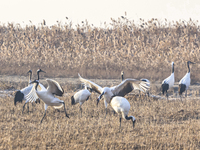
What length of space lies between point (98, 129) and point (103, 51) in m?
12.6

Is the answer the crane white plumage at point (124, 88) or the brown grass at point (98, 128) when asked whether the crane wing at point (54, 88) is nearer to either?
the brown grass at point (98, 128)

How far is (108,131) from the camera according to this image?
5.70 meters

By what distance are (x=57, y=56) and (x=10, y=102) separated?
8006mm

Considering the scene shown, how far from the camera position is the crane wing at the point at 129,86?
6879mm

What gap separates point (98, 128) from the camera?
19.4ft

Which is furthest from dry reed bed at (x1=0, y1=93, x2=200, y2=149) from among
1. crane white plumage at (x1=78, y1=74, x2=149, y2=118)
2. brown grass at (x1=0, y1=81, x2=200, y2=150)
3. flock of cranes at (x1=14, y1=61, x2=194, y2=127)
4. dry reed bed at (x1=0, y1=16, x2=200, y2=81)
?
dry reed bed at (x1=0, y1=16, x2=200, y2=81)

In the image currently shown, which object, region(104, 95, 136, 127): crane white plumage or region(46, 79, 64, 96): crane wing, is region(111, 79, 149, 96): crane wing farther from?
region(46, 79, 64, 96): crane wing

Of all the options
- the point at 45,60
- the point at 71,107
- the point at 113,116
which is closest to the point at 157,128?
the point at 113,116

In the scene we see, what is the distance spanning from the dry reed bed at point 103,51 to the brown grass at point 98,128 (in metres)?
5.65

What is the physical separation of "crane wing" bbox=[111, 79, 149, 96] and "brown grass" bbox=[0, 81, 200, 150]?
58cm

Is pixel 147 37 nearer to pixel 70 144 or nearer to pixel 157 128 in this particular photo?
pixel 157 128

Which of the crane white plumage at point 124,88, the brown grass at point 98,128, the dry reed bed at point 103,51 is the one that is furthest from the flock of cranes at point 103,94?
the dry reed bed at point 103,51

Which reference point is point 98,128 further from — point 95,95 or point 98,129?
point 95,95

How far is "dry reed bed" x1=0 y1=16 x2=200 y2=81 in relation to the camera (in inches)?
573
